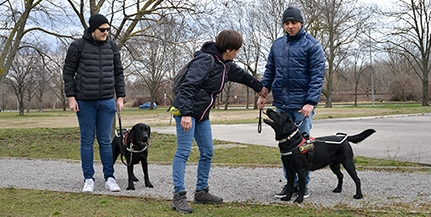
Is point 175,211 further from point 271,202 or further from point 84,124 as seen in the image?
point 84,124

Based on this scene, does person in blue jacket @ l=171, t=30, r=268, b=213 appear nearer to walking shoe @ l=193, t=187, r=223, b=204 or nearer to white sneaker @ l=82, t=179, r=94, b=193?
walking shoe @ l=193, t=187, r=223, b=204

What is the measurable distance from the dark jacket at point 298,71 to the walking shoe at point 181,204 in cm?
158

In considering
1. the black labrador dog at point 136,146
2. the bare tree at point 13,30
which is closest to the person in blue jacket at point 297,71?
the black labrador dog at point 136,146

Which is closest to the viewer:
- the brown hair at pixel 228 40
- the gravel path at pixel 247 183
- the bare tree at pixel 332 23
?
the brown hair at pixel 228 40

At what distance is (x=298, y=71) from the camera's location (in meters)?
4.79

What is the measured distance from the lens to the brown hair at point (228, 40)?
4446 millimetres

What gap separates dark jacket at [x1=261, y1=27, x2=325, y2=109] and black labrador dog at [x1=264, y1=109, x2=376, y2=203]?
341mm

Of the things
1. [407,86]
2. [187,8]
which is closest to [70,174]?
[187,8]

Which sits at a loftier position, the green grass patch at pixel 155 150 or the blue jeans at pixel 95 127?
the blue jeans at pixel 95 127

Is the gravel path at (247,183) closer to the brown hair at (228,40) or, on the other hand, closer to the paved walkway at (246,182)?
the paved walkway at (246,182)

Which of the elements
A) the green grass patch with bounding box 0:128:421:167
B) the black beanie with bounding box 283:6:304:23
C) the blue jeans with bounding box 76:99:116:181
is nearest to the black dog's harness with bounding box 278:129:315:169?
the black beanie with bounding box 283:6:304:23

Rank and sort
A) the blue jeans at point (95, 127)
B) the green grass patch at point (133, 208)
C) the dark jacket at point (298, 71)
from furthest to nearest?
the blue jeans at point (95, 127) < the dark jacket at point (298, 71) < the green grass patch at point (133, 208)

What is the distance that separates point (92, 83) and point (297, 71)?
259cm

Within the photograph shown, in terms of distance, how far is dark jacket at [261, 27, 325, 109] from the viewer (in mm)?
4688
